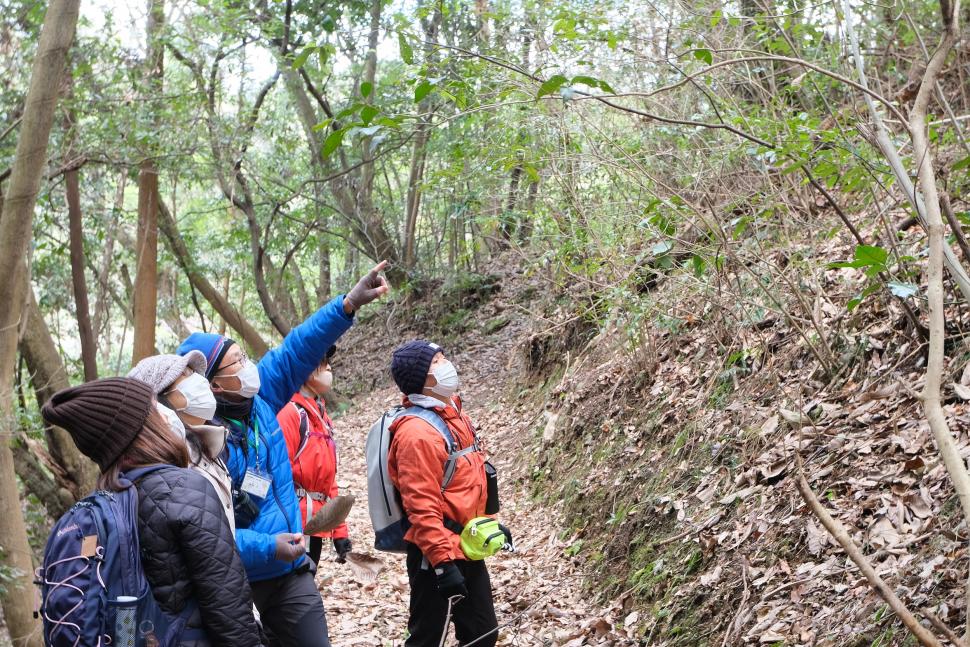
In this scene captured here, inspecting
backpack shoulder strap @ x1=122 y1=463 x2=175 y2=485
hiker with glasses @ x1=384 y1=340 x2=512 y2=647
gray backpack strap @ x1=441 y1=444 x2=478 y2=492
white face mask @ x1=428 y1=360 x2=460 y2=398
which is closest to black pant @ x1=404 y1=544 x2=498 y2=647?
hiker with glasses @ x1=384 y1=340 x2=512 y2=647

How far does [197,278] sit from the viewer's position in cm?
1703

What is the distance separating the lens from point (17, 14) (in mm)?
10281

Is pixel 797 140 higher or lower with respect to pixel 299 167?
lower

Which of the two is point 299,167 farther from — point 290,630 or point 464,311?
point 290,630

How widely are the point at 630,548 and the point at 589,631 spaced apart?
2.66 feet

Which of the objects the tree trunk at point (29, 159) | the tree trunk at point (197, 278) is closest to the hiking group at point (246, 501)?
the tree trunk at point (29, 159)

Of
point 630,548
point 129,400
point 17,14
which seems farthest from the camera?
point 17,14

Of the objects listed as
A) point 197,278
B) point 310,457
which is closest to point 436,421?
point 310,457

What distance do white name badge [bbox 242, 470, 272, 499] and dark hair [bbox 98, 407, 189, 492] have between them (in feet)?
2.89

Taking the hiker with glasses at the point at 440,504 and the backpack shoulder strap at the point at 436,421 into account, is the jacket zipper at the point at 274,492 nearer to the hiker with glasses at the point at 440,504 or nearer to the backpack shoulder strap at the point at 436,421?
the hiker with glasses at the point at 440,504

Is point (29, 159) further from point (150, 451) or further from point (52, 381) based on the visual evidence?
point (150, 451)

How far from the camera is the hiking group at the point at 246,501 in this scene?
2.55 metres

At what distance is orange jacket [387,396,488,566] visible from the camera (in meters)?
4.41

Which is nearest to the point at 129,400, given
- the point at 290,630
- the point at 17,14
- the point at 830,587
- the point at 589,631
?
the point at 290,630
